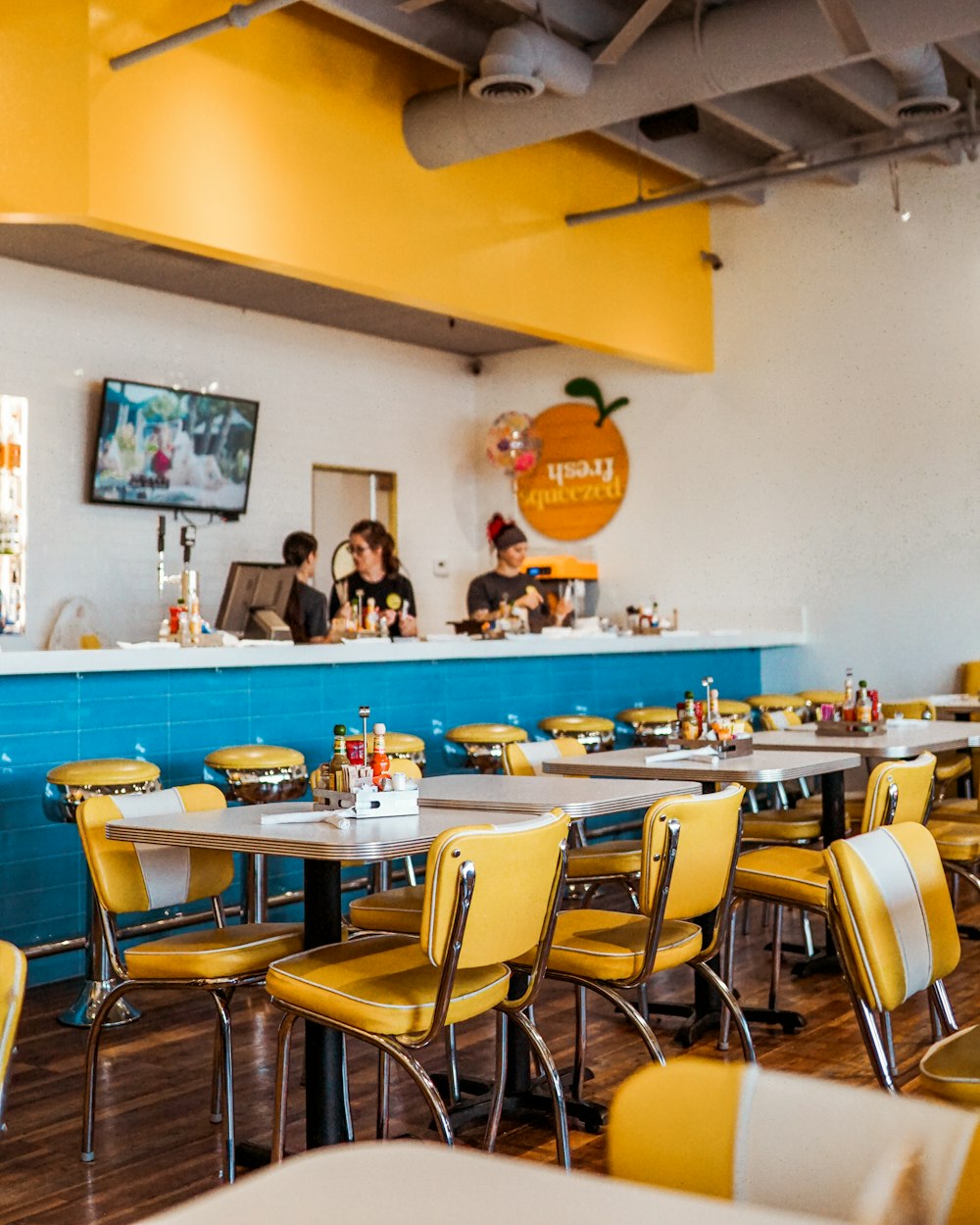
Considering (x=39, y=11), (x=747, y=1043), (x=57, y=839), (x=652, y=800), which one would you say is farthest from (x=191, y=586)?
(x=747, y=1043)

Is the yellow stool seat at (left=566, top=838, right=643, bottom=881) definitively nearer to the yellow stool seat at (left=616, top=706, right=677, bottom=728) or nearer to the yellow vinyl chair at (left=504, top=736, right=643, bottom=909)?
the yellow vinyl chair at (left=504, top=736, right=643, bottom=909)

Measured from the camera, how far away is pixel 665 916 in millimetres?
3111

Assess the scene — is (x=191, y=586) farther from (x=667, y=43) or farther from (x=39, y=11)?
(x=667, y=43)

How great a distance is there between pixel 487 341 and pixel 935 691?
407cm

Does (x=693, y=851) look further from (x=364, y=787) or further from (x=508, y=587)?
(x=508, y=587)

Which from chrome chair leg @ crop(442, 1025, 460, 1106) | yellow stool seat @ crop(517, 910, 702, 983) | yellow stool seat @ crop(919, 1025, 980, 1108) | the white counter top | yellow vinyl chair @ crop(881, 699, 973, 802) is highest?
the white counter top

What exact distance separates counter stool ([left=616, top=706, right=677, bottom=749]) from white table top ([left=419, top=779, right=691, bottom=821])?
2.91m

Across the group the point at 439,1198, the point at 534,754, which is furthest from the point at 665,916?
the point at 439,1198

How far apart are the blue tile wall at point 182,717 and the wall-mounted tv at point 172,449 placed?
2.64m

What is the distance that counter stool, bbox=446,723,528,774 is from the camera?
5.80 m

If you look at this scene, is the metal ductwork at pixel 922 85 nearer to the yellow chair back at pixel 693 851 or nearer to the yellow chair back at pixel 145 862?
the yellow chair back at pixel 693 851

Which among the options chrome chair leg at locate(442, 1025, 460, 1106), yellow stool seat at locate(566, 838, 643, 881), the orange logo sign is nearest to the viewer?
chrome chair leg at locate(442, 1025, 460, 1106)

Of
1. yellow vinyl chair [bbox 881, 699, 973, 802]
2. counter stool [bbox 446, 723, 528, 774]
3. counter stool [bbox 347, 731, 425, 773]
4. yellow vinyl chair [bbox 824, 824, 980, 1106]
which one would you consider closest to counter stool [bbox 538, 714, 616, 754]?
counter stool [bbox 446, 723, 528, 774]

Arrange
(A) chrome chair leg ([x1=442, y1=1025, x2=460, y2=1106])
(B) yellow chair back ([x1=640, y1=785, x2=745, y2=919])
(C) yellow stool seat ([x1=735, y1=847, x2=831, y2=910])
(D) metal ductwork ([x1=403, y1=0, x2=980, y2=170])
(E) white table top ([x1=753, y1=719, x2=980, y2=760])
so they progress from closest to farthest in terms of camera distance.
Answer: (B) yellow chair back ([x1=640, y1=785, x2=745, y2=919]), (A) chrome chair leg ([x1=442, y1=1025, x2=460, y2=1106]), (C) yellow stool seat ([x1=735, y1=847, x2=831, y2=910]), (E) white table top ([x1=753, y1=719, x2=980, y2=760]), (D) metal ductwork ([x1=403, y1=0, x2=980, y2=170])
